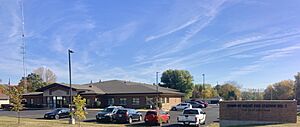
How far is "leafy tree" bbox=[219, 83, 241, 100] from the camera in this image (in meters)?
103

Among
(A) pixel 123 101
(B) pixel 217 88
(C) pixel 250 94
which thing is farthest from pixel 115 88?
(B) pixel 217 88

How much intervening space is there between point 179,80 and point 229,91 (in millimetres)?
21296

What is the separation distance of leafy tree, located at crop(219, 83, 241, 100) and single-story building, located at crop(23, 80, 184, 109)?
35.1m

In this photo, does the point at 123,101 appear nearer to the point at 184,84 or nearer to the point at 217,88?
the point at 184,84

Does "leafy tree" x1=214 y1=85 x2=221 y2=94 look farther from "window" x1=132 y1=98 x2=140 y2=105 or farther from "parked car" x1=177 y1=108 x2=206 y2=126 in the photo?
"parked car" x1=177 y1=108 x2=206 y2=126

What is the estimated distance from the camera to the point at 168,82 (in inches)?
3826

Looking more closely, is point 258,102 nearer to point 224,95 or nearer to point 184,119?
point 184,119

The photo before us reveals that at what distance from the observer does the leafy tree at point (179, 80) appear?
9544 cm

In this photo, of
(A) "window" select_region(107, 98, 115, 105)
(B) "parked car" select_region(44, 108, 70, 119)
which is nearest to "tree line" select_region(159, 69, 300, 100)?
(A) "window" select_region(107, 98, 115, 105)

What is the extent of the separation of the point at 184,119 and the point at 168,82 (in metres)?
65.7

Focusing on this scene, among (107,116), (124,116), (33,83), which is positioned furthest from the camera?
(33,83)

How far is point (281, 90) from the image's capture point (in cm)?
8800

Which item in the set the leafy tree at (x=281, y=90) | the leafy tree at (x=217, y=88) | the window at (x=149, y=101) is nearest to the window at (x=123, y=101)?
the window at (x=149, y=101)

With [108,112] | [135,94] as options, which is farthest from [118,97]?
[108,112]
